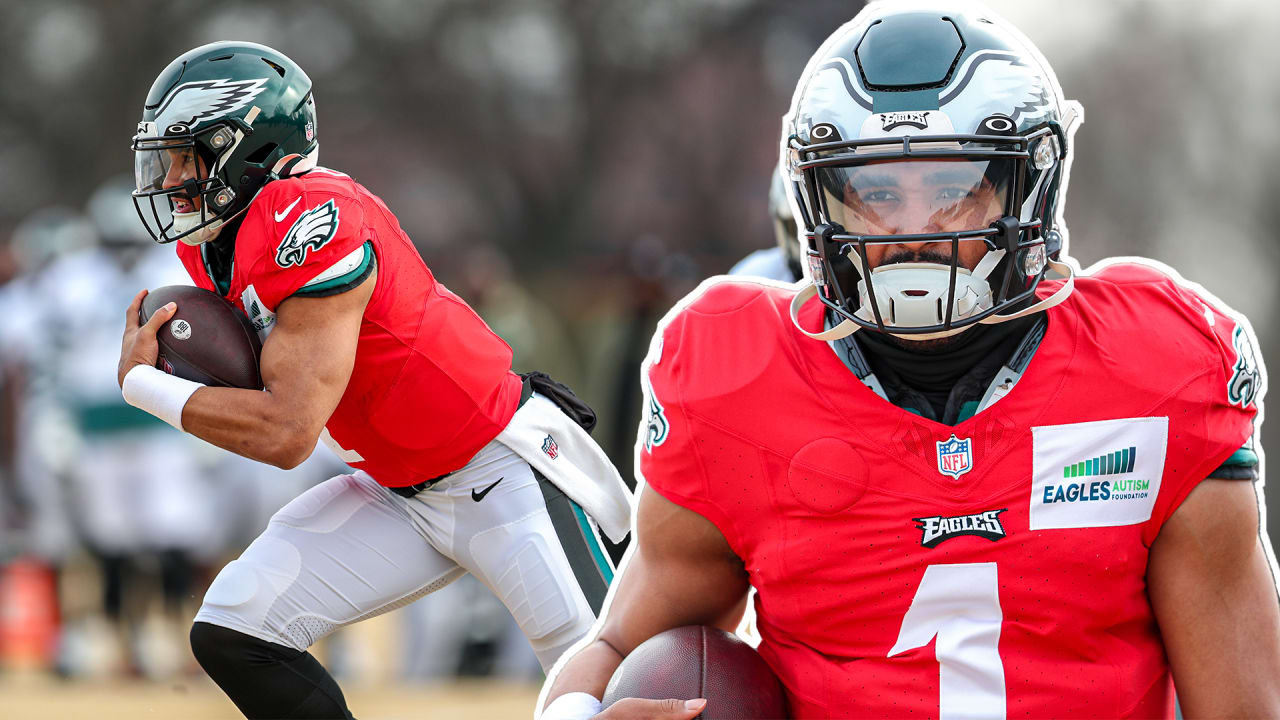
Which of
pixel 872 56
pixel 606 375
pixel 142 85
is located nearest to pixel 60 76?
pixel 142 85

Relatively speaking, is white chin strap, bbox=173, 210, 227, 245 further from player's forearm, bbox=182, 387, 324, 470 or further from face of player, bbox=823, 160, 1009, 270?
face of player, bbox=823, 160, 1009, 270

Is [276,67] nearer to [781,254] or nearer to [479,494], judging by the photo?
[479,494]

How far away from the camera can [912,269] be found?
2.07 m

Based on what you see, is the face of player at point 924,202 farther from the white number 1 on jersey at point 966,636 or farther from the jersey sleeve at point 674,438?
the white number 1 on jersey at point 966,636

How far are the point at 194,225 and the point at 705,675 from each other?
1.95 metres

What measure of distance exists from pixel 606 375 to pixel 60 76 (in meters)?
12.7

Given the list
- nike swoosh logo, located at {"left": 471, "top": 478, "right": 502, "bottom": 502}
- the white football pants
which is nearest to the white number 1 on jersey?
the white football pants

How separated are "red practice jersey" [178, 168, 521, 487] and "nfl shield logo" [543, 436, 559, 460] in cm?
12

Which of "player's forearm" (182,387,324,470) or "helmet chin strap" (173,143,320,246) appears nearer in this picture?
"player's forearm" (182,387,324,470)

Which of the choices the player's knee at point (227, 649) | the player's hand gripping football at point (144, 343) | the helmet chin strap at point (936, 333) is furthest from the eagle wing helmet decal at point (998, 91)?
the player's knee at point (227, 649)

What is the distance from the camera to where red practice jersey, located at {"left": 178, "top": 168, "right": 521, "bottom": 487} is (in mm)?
3230

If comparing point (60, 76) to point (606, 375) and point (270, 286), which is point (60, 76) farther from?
point (270, 286)

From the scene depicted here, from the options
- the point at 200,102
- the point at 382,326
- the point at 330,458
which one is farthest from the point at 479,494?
the point at 330,458

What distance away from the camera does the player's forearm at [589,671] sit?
7.47 ft
